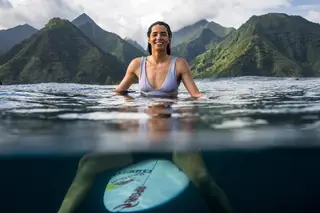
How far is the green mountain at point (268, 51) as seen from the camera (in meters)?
124

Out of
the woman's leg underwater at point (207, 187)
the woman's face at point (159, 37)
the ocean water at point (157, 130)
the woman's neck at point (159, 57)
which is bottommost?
the woman's leg underwater at point (207, 187)

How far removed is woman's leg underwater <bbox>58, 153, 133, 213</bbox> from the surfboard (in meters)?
0.88

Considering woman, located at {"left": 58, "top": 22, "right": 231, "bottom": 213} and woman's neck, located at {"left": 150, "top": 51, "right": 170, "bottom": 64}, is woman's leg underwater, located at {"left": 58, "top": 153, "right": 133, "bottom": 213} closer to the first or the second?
woman, located at {"left": 58, "top": 22, "right": 231, "bottom": 213}

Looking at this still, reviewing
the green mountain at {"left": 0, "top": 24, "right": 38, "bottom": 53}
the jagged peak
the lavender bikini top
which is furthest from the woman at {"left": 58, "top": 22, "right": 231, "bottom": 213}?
the green mountain at {"left": 0, "top": 24, "right": 38, "bottom": 53}

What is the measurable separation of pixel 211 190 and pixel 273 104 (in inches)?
141

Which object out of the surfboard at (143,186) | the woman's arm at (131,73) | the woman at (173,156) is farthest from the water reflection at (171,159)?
the woman's arm at (131,73)

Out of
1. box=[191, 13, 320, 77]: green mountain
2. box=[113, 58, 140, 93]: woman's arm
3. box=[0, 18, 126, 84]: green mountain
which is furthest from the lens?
box=[191, 13, 320, 77]: green mountain

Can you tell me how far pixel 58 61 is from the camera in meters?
117

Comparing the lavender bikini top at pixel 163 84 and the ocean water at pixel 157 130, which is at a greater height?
the lavender bikini top at pixel 163 84

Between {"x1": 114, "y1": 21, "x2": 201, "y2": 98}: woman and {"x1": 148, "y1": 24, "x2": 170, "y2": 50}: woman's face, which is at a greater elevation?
{"x1": 148, "y1": 24, "x2": 170, "y2": 50}: woman's face

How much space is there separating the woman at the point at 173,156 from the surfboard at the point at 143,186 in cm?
40

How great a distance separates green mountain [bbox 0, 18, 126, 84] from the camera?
109250 mm

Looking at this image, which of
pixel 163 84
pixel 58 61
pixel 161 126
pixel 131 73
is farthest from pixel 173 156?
pixel 58 61

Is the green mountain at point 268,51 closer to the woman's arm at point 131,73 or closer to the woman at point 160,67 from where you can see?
the woman's arm at point 131,73
